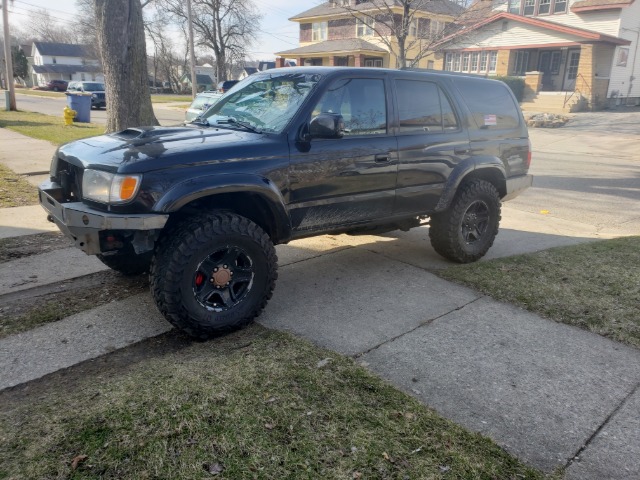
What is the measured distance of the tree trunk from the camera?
7730 mm

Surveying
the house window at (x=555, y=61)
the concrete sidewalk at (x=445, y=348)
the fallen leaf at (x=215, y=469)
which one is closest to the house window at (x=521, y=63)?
the house window at (x=555, y=61)

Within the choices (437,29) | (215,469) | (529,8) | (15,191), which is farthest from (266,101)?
(529,8)

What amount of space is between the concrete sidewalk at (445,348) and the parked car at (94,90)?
93.5 feet

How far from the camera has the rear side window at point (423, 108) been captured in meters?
4.74

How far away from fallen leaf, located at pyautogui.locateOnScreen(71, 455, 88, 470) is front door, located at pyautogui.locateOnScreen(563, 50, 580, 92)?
33595 millimetres

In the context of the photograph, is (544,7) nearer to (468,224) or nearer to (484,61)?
(484,61)

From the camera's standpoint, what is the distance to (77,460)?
2449 millimetres

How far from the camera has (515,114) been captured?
19.2ft

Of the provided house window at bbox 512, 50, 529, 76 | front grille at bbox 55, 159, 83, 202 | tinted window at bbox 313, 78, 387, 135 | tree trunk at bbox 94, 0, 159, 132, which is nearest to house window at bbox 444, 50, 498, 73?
house window at bbox 512, 50, 529, 76

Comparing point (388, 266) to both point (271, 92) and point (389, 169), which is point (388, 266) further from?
point (271, 92)

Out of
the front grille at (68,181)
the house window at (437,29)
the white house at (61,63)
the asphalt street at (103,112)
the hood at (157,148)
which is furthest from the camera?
the white house at (61,63)

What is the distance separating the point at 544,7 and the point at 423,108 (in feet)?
108

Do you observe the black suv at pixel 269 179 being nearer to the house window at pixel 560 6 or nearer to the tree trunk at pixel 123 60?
the tree trunk at pixel 123 60

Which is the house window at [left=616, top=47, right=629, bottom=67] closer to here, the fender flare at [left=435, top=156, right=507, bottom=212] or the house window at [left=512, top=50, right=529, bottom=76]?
the house window at [left=512, top=50, right=529, bottom=76]
